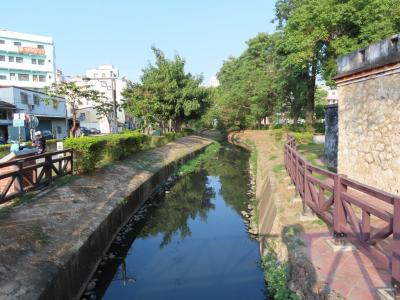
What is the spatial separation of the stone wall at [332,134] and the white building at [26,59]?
6210cm

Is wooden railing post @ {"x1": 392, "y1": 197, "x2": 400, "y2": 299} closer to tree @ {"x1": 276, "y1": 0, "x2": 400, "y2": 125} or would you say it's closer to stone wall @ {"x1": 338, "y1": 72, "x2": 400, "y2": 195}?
stone wall @ {"x1": 338, "y1": 72, "x2": 400, "y2": 195}

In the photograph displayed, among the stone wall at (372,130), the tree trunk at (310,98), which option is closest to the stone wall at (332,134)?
the stone wall at (372,130)

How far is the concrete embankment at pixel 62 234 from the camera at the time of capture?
5.93m

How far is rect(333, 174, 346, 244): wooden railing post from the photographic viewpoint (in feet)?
19.4

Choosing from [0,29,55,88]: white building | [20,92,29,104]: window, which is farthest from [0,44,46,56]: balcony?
[20,92,29,104]: window

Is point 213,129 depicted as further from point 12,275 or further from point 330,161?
point 12,275

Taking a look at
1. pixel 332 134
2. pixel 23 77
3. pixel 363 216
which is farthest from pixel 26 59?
pixel 363 216

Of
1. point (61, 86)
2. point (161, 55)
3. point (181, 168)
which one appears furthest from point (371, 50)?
point (161, 55)

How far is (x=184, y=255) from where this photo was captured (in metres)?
10.0

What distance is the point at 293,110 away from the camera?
123 feet

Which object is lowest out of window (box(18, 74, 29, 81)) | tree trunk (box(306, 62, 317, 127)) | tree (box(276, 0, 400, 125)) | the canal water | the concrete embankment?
the canal water

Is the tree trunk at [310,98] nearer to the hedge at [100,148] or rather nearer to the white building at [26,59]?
the hedge at [100,148]

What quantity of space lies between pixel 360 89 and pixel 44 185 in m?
10.1

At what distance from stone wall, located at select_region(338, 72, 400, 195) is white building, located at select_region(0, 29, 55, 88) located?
215 ft
